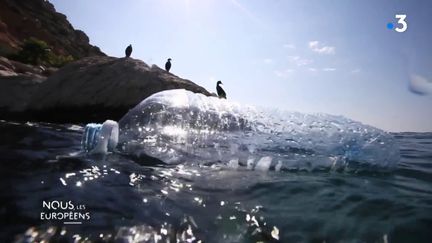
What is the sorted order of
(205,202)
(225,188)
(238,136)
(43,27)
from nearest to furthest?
→ (205,202), (225,188), (238,136), (43,27)

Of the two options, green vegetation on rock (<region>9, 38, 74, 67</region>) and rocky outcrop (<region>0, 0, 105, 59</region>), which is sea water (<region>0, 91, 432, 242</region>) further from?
rocky outcrop (<region>0, 0, 105, 59</region>)

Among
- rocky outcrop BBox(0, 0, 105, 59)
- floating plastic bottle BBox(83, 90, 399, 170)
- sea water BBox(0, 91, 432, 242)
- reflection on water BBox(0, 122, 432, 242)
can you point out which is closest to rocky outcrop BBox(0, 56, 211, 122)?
floating plastic bottle BBox(83, 90, 399, 170)

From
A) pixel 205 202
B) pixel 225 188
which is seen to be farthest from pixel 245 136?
pixel 205 202

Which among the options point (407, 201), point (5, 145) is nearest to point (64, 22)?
point (5, 145)

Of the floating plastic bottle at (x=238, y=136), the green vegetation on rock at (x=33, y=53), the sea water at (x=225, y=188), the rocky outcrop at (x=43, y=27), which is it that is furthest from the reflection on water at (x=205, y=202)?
the rocky outcrop at (x=43, y=27)

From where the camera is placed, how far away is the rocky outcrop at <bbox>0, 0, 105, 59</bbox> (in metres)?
45.8

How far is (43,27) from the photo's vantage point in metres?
51.3

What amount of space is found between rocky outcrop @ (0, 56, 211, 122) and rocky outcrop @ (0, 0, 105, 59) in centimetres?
3141

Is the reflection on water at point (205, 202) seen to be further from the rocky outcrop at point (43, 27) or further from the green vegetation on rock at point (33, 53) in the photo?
the rocky outcrop at point (43, 27)

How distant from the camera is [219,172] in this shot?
4.22 metres

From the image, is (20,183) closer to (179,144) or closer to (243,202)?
(243,202)

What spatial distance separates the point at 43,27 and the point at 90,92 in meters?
47.2

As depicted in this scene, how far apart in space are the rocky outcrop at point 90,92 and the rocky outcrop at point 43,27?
103ft

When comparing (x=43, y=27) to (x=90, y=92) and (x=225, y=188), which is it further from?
(x=225, y=188)
